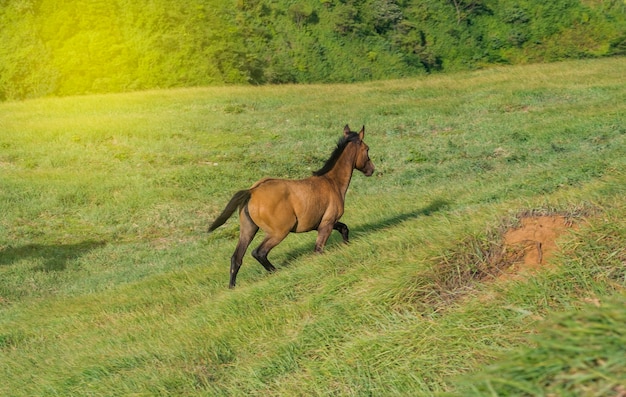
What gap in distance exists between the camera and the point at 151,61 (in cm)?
4853

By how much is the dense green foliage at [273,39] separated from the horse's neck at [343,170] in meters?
37.7

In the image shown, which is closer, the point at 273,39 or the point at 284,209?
the point at 284,209

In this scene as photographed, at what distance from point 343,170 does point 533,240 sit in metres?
5.50

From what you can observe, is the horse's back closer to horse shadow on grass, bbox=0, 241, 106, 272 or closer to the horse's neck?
the horse's neck

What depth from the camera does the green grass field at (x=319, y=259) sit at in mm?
5914

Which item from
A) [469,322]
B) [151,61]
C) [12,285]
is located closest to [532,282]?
[469,322]

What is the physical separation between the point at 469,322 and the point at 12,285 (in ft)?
44.0

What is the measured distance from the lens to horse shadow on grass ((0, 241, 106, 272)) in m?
18.5

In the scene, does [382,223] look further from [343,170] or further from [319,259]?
[319,259]

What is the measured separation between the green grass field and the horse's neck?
0.92m

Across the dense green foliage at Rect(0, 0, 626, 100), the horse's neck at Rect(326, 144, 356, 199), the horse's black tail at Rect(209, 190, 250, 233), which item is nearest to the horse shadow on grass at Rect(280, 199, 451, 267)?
the horse's neck at Rect(326, 144, 356, 199)

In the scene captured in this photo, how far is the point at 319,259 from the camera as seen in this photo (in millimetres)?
10219

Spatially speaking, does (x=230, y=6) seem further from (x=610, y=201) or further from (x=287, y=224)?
(x=610, y=201)

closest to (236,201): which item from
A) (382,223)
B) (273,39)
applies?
(382,223)
